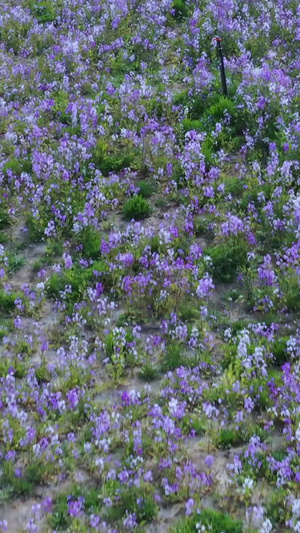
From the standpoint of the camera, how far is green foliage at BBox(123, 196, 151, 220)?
932cm

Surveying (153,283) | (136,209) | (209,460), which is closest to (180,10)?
(136,209)

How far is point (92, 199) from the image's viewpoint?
30.9 ft

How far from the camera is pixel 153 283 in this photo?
7.73 metres

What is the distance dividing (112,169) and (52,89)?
3.36m

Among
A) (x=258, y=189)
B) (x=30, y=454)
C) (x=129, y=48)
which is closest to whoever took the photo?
(x=30, y=454)

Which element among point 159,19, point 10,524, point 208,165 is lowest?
point 10,524

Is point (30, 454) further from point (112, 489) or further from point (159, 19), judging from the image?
point (159, 19)

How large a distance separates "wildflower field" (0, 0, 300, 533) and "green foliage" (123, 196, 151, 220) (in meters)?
0.04

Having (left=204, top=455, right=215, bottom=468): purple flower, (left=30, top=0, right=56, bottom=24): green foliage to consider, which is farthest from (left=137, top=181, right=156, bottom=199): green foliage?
(left=30, top=0, right=56, bottom=24): green foliage

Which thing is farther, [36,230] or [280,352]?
[36,230]

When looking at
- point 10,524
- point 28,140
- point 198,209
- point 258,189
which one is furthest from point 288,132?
point 10,524

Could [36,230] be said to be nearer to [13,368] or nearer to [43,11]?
[13,368]

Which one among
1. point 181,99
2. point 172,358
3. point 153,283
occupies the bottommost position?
point 172,358

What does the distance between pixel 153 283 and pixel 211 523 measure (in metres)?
3.29
